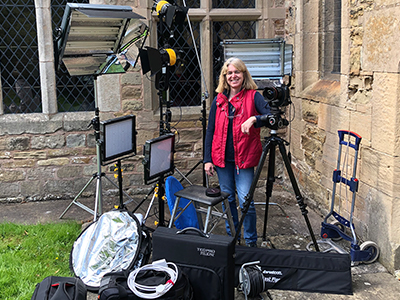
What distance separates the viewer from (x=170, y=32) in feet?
13.4

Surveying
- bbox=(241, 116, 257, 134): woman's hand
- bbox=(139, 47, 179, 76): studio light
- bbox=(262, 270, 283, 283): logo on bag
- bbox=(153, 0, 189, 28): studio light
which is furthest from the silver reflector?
bbox=(153, 0, 189, 28): studio light

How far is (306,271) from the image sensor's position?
3219 millimetres

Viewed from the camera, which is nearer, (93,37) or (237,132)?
(237,132)

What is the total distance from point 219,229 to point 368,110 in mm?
1711

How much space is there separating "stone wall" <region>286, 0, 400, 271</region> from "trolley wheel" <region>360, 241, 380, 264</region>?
0.04 m

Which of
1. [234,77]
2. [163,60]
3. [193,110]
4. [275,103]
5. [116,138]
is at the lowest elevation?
[116,138]

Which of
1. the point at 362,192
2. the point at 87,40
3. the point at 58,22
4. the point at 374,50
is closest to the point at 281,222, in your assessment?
the point at 362,192

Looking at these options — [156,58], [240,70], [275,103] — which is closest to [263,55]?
[240,70]

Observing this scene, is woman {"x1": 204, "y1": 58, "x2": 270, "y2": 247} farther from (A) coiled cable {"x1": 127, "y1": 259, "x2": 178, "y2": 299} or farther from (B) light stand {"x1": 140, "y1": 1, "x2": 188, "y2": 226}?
(A) coiled cable {"x1": 127, "y1": 259, "x2": 178, "y2": 299}

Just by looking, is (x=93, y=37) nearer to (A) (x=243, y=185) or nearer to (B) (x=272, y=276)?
(A) (x=243, y=185)

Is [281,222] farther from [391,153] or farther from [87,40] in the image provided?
[87,40]

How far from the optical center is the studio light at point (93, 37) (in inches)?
137

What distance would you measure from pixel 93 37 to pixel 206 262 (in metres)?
2.10

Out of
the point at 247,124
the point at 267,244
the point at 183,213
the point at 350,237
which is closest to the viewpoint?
the point at 247,124
